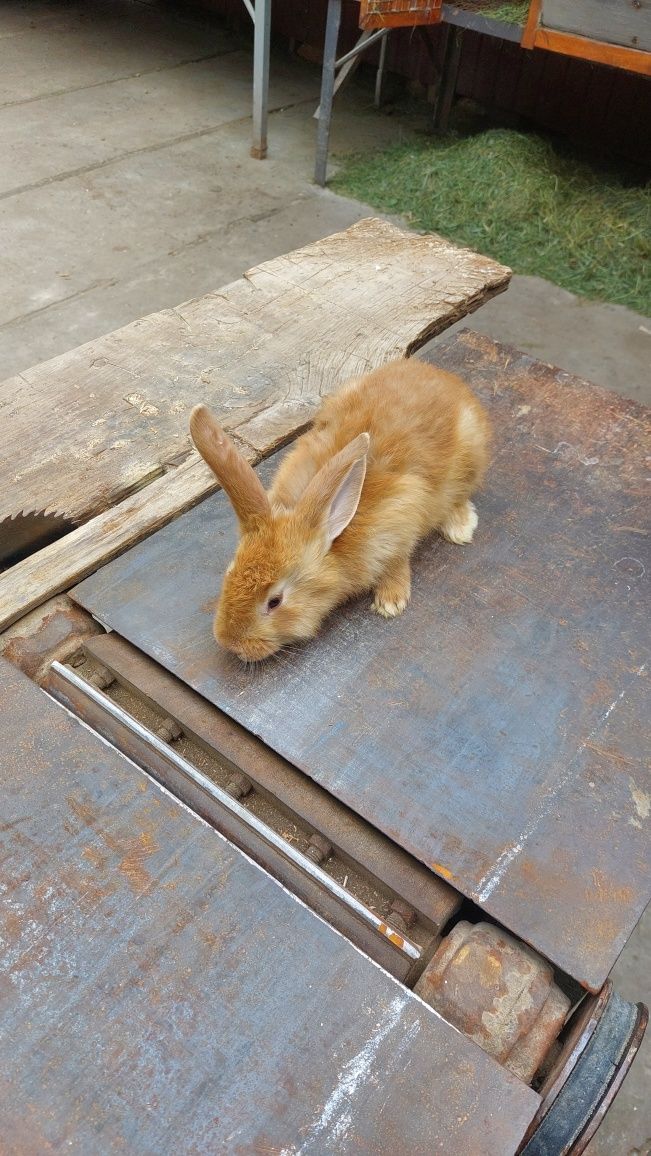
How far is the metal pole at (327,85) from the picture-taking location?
16.8 ft

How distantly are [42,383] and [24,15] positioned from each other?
8.39 metres

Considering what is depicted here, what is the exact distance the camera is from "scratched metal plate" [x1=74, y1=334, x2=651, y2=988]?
143 centimetres

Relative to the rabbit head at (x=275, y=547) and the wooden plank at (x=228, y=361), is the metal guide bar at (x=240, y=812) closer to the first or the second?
the rabbit head at (x=275, y=547)

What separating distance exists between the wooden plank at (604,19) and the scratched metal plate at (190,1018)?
4702mm

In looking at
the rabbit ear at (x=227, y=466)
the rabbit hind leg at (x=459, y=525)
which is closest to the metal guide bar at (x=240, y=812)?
the rabbit ear at (x=227, y=466)

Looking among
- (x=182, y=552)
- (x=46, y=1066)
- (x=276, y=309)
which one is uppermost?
(x=276, y=309)

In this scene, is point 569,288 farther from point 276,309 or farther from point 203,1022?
point 203,1022

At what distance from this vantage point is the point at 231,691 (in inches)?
64.9

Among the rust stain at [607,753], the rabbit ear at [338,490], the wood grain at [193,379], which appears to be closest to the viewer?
the rust stain at [607,753]

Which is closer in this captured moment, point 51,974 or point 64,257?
point 51,974

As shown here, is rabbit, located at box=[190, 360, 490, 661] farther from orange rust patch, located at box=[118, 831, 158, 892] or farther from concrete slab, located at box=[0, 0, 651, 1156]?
concrete slab, located at box=[0, 0, 651, 1156]

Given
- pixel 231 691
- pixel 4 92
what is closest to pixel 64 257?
pixel 4 92

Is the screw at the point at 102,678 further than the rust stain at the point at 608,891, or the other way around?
the screw at the point at 102,678

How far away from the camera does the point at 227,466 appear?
5.49 feet
